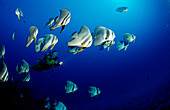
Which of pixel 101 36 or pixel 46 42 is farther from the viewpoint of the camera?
pixel 46 42

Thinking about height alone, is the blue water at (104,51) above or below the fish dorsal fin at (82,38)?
above

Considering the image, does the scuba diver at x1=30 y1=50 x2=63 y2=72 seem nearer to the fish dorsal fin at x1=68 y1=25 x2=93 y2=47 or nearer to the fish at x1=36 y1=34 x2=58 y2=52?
the fish at x1=36 y1=34 x2=58 y2=52

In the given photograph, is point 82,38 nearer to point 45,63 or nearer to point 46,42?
point 46,42

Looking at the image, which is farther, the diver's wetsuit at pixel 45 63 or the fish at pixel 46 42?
the diver's wetsuit at pixel 45 63

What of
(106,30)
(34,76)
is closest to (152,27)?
(34,76)

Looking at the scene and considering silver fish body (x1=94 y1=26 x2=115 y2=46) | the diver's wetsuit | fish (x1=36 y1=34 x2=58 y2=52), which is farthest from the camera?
the diver's wetsuit

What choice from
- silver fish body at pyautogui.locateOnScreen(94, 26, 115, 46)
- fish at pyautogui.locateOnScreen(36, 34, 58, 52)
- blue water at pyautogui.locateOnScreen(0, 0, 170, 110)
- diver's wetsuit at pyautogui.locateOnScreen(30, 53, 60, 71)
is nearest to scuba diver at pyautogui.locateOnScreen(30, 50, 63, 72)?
diver's wetsuit at pyautogui.locateOnScreen(30, 53, 60, 71)

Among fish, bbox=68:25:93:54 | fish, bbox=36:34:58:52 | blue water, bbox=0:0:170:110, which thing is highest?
blue water, bbox=0:0:170:110

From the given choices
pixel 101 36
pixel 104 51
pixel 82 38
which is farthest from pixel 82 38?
pixel 104 51

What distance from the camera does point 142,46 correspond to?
286 feet

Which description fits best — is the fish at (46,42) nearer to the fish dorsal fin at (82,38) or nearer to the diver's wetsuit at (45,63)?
the diver's wetsuit at (45,63)

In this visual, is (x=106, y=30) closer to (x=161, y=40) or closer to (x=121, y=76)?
(x=121, y=76)

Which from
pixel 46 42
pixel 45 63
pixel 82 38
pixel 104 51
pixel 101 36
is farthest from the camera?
pixel 104 51

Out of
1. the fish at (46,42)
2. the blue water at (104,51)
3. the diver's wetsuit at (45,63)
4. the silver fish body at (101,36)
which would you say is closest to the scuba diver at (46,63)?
the diver's wetsuit at (45,63)
